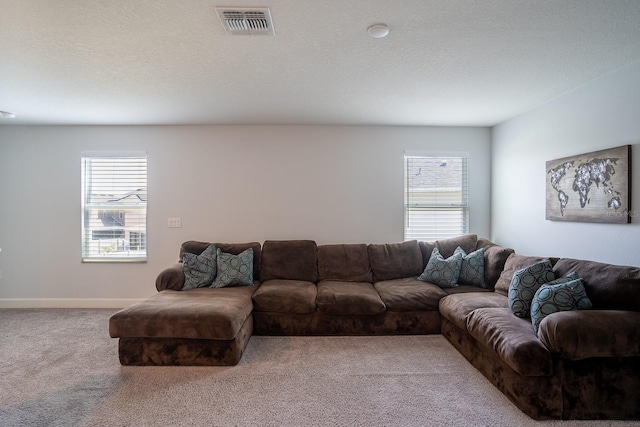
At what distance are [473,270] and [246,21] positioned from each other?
3.33m

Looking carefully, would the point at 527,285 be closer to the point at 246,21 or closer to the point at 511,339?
the point at 511,339

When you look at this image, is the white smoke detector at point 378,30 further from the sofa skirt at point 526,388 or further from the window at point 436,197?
the window at point 436,197

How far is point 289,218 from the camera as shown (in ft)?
15.0

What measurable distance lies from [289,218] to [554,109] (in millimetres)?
3302

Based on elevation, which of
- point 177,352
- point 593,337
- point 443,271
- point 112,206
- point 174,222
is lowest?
point 177,352

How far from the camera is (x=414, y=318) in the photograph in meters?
3.46

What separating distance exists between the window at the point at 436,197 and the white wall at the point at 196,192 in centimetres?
16

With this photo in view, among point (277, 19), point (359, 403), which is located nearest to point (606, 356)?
point (359, 403)

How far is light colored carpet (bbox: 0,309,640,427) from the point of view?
2080 mm

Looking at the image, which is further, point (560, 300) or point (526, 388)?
point (560, 300)

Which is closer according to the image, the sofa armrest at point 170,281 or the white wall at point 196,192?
the sofa armrest at point 170,281

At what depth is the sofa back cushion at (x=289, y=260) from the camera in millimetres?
4090

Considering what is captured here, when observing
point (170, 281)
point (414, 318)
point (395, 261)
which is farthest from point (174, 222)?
point (414, 318)

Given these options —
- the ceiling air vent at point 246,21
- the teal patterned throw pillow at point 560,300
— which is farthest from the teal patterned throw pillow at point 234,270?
the teal patterned throw pillow at point 560,300
